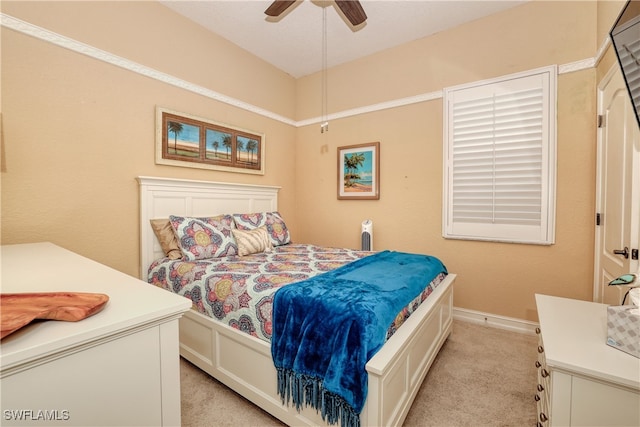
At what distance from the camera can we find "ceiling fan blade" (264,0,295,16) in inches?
85.2

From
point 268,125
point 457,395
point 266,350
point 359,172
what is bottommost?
point 457,395

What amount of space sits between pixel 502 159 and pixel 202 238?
2.92 m

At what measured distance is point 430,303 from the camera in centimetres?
187

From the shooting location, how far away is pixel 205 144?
3.03 meters

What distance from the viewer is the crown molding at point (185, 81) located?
1.98 metres

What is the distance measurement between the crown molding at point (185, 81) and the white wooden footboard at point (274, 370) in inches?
85.5

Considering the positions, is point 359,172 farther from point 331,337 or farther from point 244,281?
point 331,337

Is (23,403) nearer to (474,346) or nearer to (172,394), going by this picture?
(172,394)

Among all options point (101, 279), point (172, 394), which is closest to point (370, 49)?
point (101, 279)

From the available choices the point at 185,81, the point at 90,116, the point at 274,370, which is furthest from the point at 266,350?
the point at 185,81

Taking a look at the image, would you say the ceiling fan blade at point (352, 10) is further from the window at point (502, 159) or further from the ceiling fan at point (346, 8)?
the window at point (502, 159)

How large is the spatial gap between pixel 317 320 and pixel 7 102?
2494mm

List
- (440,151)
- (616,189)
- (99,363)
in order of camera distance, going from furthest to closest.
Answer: (440,151)
(616,189)
(99,363)

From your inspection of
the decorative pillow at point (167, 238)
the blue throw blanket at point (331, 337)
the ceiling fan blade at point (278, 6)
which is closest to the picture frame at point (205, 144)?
the decorative pillow at point (167, 238)
